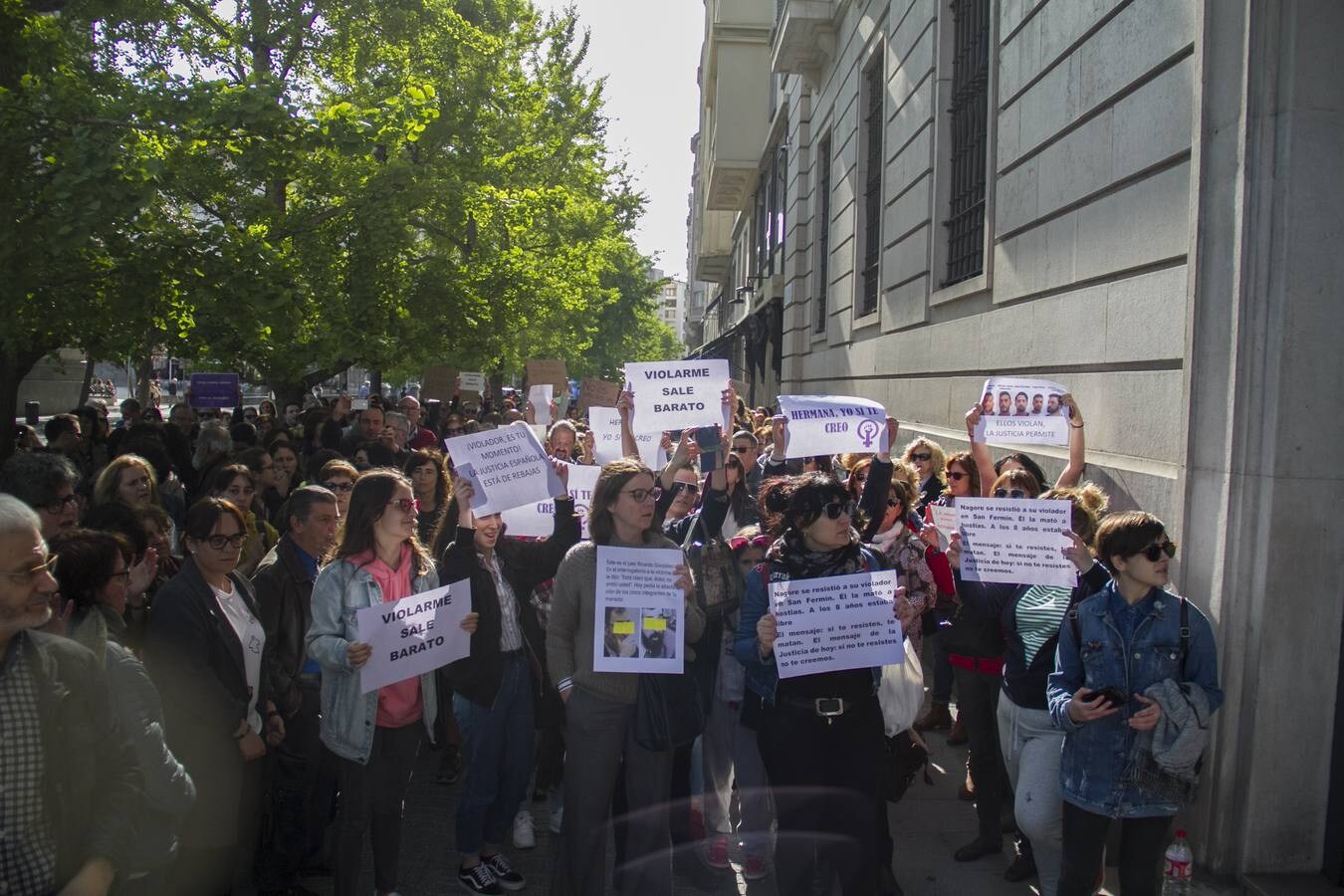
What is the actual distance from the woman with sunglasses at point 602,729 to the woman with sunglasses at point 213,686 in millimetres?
1219

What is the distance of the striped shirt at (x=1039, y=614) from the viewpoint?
4.48 meters

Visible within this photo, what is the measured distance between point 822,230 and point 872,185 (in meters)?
4.10

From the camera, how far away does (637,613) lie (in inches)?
174

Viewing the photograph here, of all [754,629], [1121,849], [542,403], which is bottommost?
[1121,849]

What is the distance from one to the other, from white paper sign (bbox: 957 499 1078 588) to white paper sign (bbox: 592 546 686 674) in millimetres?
1318

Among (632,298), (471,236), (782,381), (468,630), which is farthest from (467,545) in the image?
(632,298)

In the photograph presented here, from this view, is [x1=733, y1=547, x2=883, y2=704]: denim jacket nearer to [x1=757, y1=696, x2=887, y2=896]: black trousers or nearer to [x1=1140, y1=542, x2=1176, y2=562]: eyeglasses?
[x1=757, y1=696, x2=887, y2=896]: black trousers

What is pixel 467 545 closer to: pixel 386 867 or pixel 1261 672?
pixel 386 867

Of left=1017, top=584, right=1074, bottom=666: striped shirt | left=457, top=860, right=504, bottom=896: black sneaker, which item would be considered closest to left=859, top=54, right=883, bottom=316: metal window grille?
left=1017, top=584, right=1074, bottom=666: striped shirt

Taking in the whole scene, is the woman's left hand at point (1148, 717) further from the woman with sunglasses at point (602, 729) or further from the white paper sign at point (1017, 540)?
the woman with sunglasses at point (602, 729)

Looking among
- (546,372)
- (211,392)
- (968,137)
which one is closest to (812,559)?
(968,137)

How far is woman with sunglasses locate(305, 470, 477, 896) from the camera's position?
4.38 meters

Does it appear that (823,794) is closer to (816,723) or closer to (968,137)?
(816,723)

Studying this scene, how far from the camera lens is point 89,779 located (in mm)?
2633
